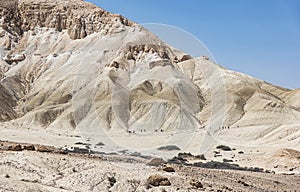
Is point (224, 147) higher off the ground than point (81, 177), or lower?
lower

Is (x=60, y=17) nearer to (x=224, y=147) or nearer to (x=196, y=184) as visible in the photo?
(x=224, y=147)

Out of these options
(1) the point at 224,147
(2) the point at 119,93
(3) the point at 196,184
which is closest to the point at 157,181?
(3) the point at 196,184

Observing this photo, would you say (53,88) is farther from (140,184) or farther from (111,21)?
(140,184)

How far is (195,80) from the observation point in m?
111

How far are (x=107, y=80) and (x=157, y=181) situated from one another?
75380 millimetres

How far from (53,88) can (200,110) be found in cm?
3007

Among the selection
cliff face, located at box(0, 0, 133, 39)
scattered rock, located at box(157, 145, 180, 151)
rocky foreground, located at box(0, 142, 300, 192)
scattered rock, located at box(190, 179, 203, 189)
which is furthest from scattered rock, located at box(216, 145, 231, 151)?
cliff face, located at box(0, 0, 133, 39)

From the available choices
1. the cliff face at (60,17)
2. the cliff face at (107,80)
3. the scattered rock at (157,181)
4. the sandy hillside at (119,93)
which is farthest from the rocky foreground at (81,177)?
the cliff face at (60,17)

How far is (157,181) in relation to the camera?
72.1 ft

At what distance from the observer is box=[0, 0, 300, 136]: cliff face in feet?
284

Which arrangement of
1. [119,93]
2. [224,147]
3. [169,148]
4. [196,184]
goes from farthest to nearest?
[119,93], [224,147], [169,148], [196,184]

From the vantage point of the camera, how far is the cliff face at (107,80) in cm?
8656

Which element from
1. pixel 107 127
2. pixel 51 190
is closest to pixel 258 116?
pixel 107 127

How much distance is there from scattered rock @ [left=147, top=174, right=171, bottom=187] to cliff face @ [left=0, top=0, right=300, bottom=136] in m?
58.2
